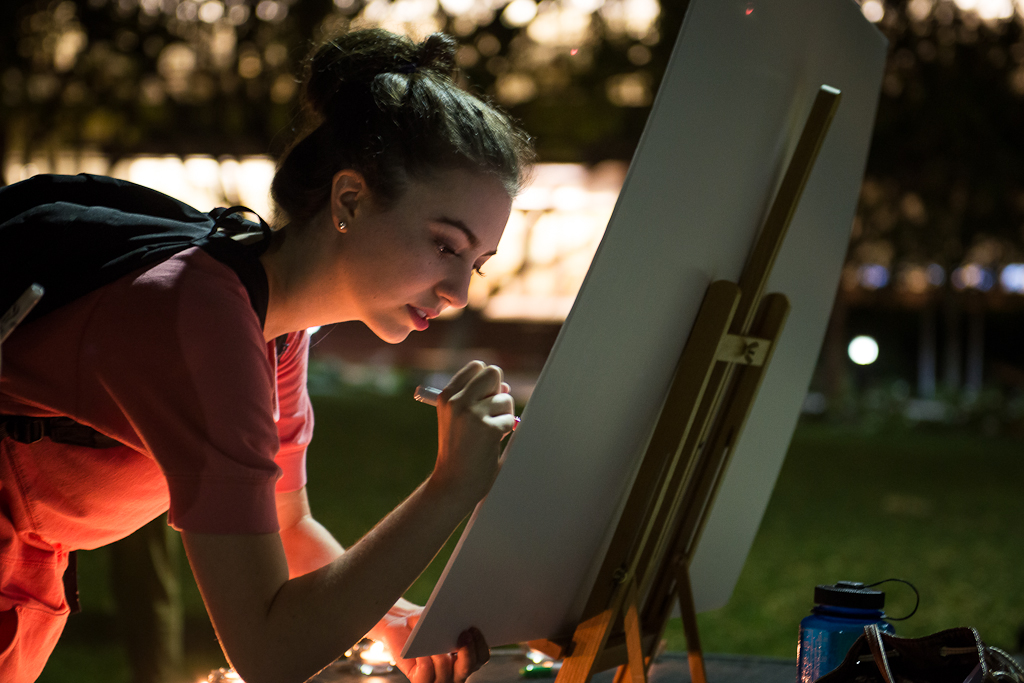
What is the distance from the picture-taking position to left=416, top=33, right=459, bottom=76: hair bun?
1.27m

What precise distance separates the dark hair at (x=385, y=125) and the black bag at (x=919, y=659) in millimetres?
698

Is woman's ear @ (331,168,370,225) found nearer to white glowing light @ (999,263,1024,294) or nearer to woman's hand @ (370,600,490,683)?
woman's hand @ (370,600,490,683)

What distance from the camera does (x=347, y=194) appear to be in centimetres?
113

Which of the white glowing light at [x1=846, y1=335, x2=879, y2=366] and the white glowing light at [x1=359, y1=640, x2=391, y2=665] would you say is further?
the white glowing light at [x1=846, y1=335, x2=879, y2=366]

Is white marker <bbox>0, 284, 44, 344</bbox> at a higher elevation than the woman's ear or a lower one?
lower

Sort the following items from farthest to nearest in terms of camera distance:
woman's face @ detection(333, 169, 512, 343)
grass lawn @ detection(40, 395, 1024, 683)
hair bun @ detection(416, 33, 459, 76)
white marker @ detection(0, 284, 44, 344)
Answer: grass lawn @ detection(40, 395, 1024, 683) → hair bun @ detection(416, 33, 459, 76) → woman's face @ detection(333, 169, 512, 343) → white marker @ detection(0, 284, 44, 344)

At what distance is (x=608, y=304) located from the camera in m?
1.06

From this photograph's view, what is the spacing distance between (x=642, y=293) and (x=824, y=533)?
5.84 meters

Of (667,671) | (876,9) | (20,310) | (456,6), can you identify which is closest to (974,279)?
(876,9)

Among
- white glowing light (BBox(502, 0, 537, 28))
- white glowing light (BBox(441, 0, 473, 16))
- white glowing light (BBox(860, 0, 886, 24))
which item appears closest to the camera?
white glowing light (BBox(441, 0, 473, 16))

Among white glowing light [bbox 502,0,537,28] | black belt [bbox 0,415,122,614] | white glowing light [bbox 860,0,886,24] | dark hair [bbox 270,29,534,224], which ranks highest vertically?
white glowing light [bbox 860,0,886,24]

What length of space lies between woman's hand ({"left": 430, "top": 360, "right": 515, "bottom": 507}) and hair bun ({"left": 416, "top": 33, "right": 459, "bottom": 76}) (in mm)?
461

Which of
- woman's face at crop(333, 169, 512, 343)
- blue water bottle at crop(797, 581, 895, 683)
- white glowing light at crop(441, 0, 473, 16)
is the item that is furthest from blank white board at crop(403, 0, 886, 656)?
white glowing light at crop(441, 0, 473, 16)

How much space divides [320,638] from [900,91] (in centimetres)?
1005
